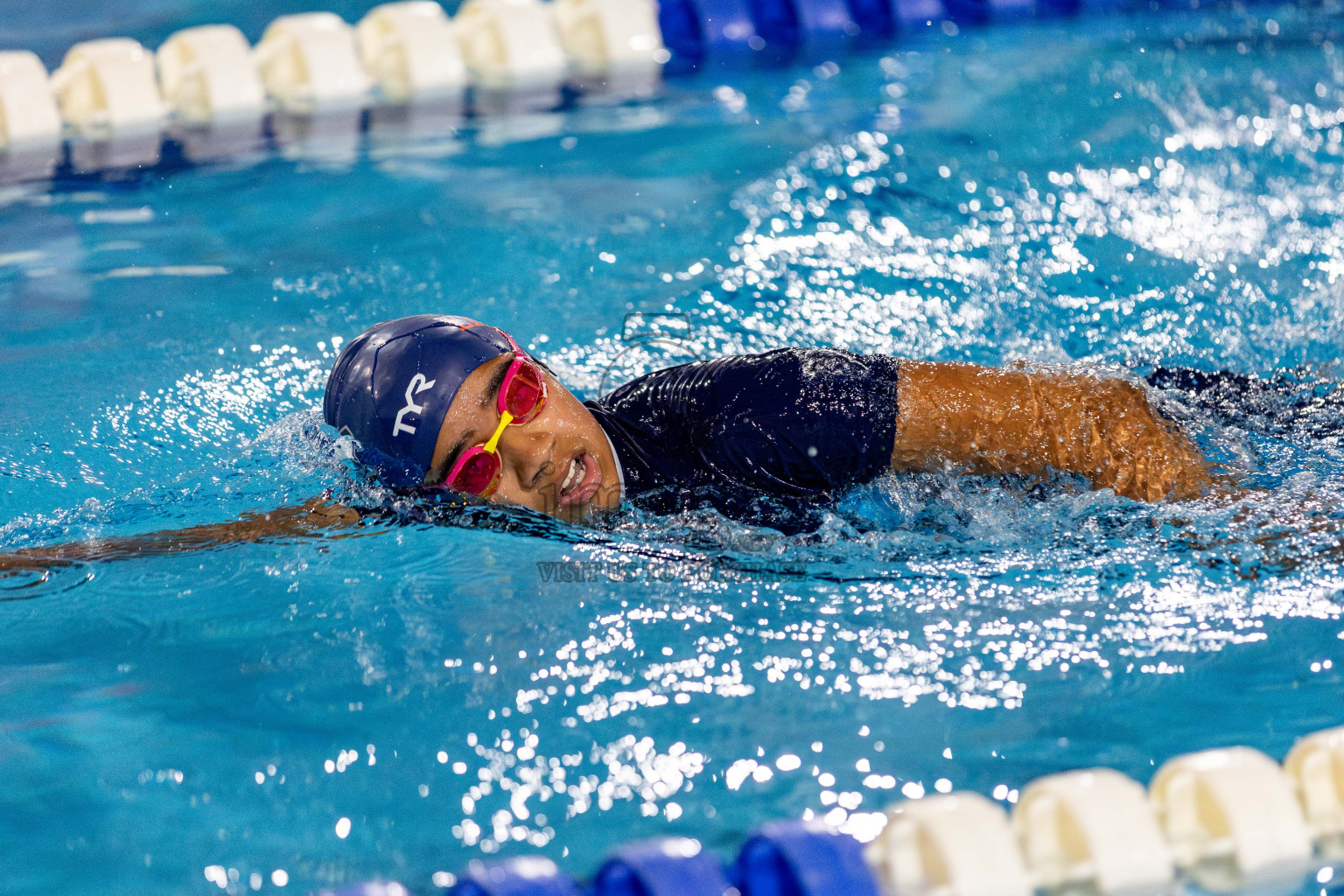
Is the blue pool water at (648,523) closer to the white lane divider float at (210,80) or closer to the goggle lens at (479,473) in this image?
the goggle lens at (479,473)

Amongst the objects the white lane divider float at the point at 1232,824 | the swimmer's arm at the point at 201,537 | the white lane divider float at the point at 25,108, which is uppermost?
the white lane divider float at the point at 25,108

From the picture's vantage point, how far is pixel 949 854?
5.97ft

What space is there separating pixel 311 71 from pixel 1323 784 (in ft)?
16.5

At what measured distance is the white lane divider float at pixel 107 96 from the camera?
17.9 ft

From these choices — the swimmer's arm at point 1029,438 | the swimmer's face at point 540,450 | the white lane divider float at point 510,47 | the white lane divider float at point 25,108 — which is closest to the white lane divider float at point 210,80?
the white lane divider float at point 25,108

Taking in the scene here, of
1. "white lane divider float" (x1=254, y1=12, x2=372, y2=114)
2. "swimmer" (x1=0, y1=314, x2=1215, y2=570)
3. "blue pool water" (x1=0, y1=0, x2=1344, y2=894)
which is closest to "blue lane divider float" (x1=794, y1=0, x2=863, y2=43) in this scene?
"blue pool water" (x1=0, y1=0, x2=1344, y2=894)

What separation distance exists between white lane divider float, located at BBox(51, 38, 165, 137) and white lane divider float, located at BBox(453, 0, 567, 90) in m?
1.42

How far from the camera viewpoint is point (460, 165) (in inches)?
196

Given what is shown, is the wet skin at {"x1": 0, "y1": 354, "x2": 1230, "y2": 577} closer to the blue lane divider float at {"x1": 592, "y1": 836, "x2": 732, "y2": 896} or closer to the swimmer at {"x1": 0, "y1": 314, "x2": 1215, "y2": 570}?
the swimmer at {"x1": 0, "y1": 314, "x2": 1215, "y2": 570}

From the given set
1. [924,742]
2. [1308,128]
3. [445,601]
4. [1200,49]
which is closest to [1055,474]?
[924,742]

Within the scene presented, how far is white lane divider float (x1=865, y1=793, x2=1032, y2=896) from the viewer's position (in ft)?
5.96

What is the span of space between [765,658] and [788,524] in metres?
0.41

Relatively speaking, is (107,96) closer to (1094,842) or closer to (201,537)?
(201,537)

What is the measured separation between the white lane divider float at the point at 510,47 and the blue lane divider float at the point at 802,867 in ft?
15.0
